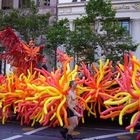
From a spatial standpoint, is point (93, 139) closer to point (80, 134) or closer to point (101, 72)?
point (80, 134)

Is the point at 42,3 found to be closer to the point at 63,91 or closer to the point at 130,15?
the point at 130,15

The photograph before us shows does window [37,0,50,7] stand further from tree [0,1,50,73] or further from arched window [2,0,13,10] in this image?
tree [0,1,50,73]

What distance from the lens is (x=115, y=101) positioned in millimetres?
9000

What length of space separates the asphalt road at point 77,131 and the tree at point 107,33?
10753 millimetres

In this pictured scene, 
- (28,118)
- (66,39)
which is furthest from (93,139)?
(66,39)

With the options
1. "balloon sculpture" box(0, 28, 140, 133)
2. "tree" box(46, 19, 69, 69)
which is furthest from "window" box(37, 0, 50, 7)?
"balloon sculpture" box(0, 28, 140, 133)

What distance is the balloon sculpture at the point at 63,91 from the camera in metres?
8.83

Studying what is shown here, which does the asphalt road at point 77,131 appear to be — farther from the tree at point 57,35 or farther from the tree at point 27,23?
the tree at point 27,23

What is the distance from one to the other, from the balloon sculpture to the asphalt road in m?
0.29

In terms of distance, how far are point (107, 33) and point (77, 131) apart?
41.5 ft

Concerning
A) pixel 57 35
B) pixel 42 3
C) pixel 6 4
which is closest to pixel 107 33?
pixel 57 35

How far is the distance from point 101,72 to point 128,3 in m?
21.2

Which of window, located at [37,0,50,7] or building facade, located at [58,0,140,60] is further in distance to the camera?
window, located at [37,0,50,7]

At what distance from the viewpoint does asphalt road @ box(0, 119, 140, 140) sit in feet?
33.7
